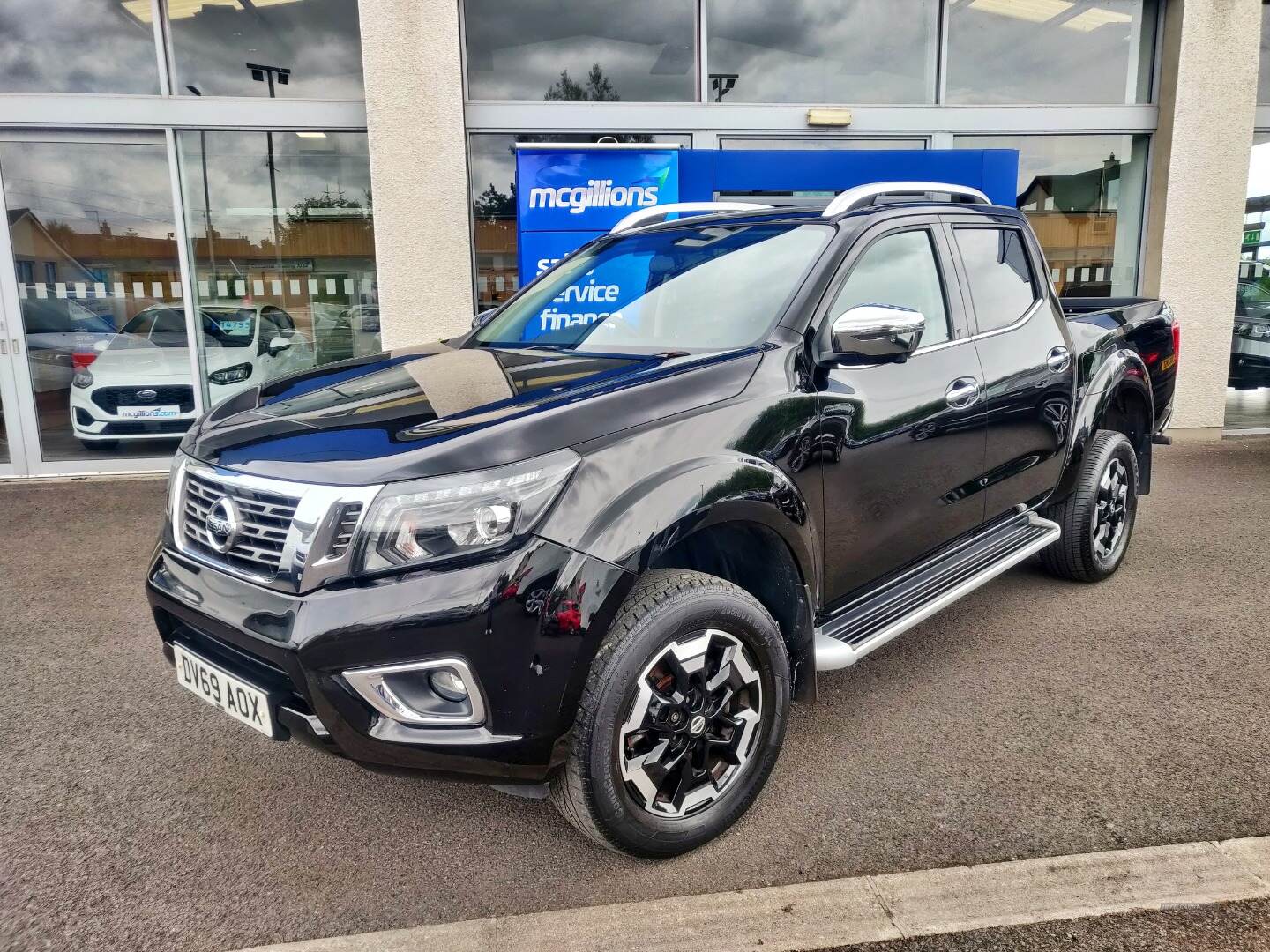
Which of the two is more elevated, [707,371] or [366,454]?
[707,371]

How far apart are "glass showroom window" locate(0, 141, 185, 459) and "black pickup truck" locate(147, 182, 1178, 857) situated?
214 inches

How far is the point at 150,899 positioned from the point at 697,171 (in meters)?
6.87

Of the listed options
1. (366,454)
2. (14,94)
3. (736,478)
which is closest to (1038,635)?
(736,478)

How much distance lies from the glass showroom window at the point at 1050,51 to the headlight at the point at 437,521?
783 centimetres

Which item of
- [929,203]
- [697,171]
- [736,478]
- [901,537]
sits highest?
[697,171]

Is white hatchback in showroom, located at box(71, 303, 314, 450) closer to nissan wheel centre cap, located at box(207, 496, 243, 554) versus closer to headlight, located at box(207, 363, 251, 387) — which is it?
headlight, located at box(207, 363, 251, 387)

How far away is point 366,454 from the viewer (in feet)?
7.00

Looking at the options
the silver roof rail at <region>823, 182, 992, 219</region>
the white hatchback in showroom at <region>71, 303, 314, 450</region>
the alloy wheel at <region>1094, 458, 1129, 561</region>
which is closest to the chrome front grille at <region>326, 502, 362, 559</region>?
the silver roof rail at <region>823, 182, 992, 219</region>

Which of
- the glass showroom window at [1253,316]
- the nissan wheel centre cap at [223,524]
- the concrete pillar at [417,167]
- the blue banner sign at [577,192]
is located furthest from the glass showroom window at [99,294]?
the glass showroom window at [1253,316]

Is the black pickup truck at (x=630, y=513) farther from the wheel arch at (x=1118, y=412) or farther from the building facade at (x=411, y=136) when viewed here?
the building facade at (x=411, y=136)

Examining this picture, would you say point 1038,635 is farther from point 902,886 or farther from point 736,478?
point 736,478

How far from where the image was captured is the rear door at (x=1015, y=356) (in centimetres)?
357

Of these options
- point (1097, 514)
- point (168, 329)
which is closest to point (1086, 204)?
point (1097, 514)

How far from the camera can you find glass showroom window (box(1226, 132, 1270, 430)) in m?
8.77
